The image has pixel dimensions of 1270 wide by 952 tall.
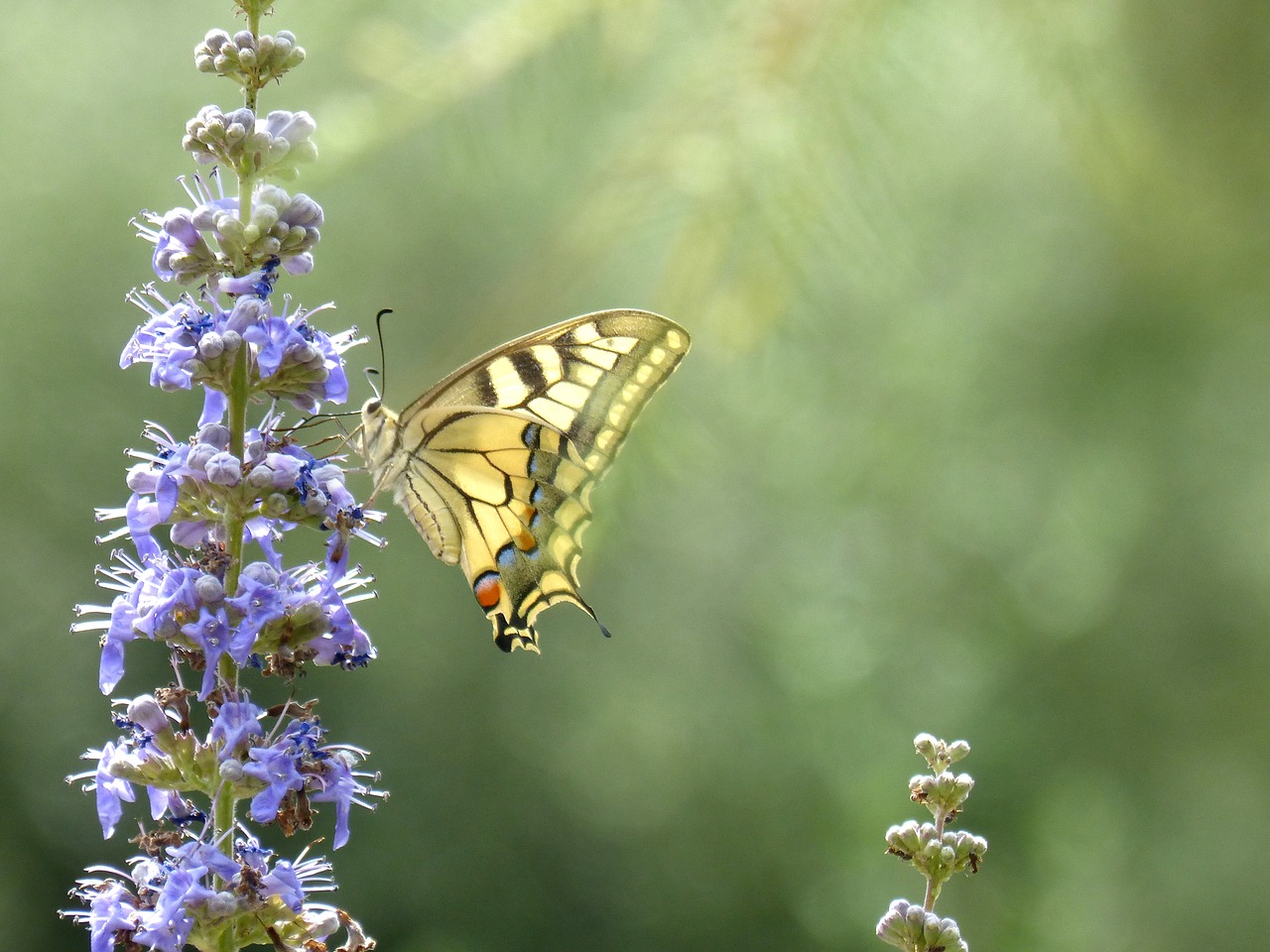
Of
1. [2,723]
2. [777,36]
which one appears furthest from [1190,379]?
[2,723]

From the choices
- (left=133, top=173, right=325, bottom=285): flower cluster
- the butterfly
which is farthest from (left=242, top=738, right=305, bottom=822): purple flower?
the butterfly

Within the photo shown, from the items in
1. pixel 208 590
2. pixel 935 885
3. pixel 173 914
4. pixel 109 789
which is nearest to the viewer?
pixel 173 914

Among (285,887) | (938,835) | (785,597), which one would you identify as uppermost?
(785,597)

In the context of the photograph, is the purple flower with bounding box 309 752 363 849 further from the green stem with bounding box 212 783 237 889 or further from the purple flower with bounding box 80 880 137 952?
the purple flower with bounding box 80 880 137 952

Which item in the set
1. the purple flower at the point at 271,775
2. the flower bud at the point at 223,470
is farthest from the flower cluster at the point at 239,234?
the purple flower at the point at 271,775

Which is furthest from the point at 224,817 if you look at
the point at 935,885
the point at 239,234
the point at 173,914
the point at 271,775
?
the point at 935,885

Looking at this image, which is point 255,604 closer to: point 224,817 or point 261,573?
point 261,573

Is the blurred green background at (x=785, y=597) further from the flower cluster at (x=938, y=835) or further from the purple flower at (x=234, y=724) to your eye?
the purple flower at (x=234, y=724)
